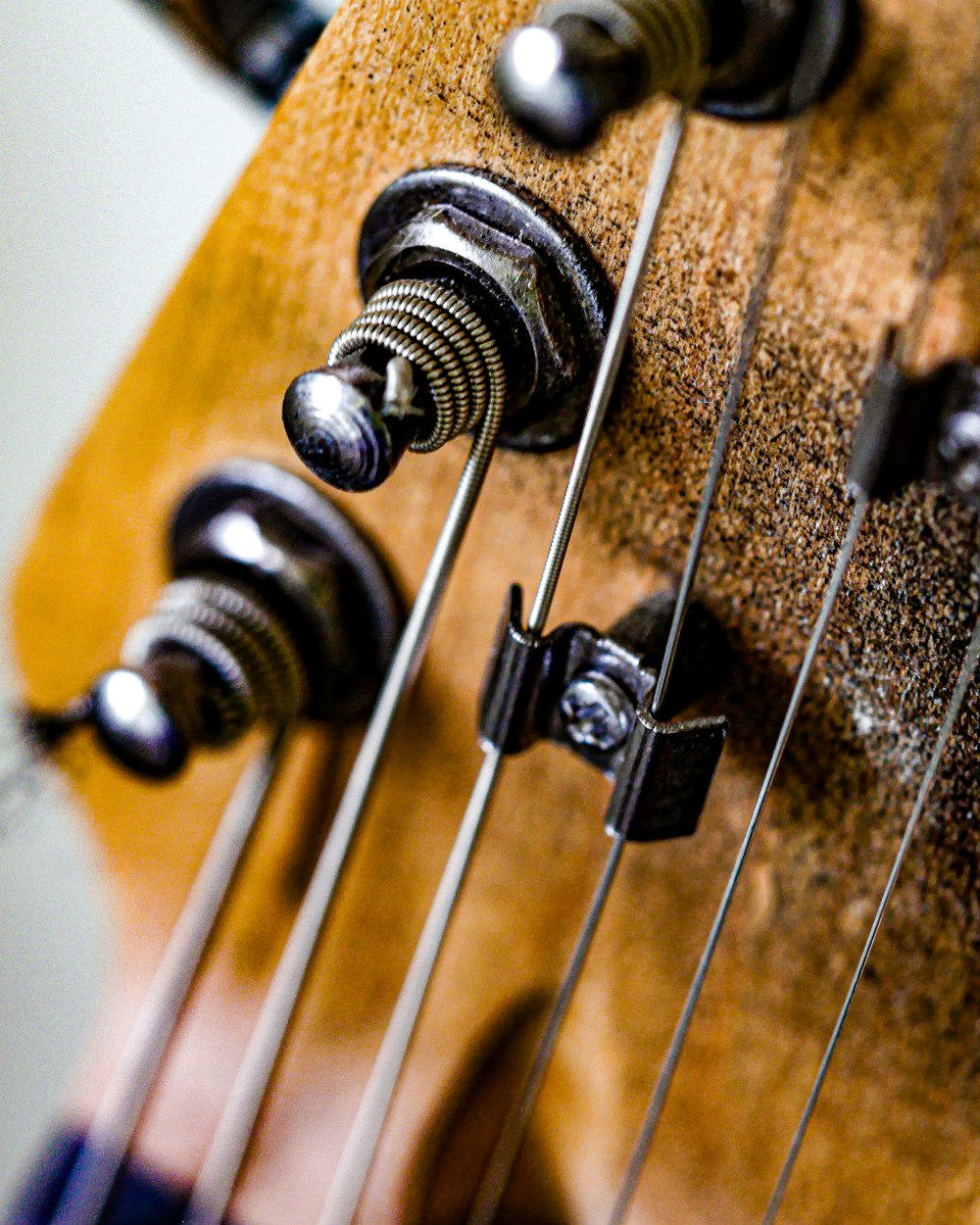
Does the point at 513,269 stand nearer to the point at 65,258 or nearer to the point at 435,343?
the point at 435,343

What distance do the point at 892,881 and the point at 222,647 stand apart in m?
Answer: 0.25

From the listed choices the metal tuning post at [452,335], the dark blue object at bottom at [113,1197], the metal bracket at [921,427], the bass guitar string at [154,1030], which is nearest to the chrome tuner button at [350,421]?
the metal tuning post at [452,335]

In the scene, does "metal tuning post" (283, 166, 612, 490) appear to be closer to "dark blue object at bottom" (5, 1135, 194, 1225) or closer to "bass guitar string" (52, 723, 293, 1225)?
"bass guitar string" (52, 723, 293, 1225)

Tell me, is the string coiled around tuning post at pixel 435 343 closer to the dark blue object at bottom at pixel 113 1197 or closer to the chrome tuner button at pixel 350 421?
the chrome tuner button at pixel 350 421

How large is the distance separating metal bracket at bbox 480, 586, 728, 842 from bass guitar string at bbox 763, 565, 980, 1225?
0.06m

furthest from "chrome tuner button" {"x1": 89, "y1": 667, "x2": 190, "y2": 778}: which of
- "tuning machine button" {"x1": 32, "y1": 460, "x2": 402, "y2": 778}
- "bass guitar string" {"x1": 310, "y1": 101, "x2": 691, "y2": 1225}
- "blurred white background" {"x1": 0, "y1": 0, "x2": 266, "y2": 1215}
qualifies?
"blurred white background" {"x1": 0, "y1": 0, "x2": 266, "y2": 1215}

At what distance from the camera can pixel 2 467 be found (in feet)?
5.01

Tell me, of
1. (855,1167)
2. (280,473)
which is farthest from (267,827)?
(855,1167)

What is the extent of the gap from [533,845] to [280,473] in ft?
0.57

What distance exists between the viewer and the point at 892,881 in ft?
1.38

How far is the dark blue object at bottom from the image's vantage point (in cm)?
61

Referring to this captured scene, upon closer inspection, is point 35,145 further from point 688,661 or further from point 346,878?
point 688,661

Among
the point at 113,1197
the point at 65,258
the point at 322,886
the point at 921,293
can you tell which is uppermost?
the point at 65,258

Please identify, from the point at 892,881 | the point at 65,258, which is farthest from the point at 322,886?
the point at 65,258
